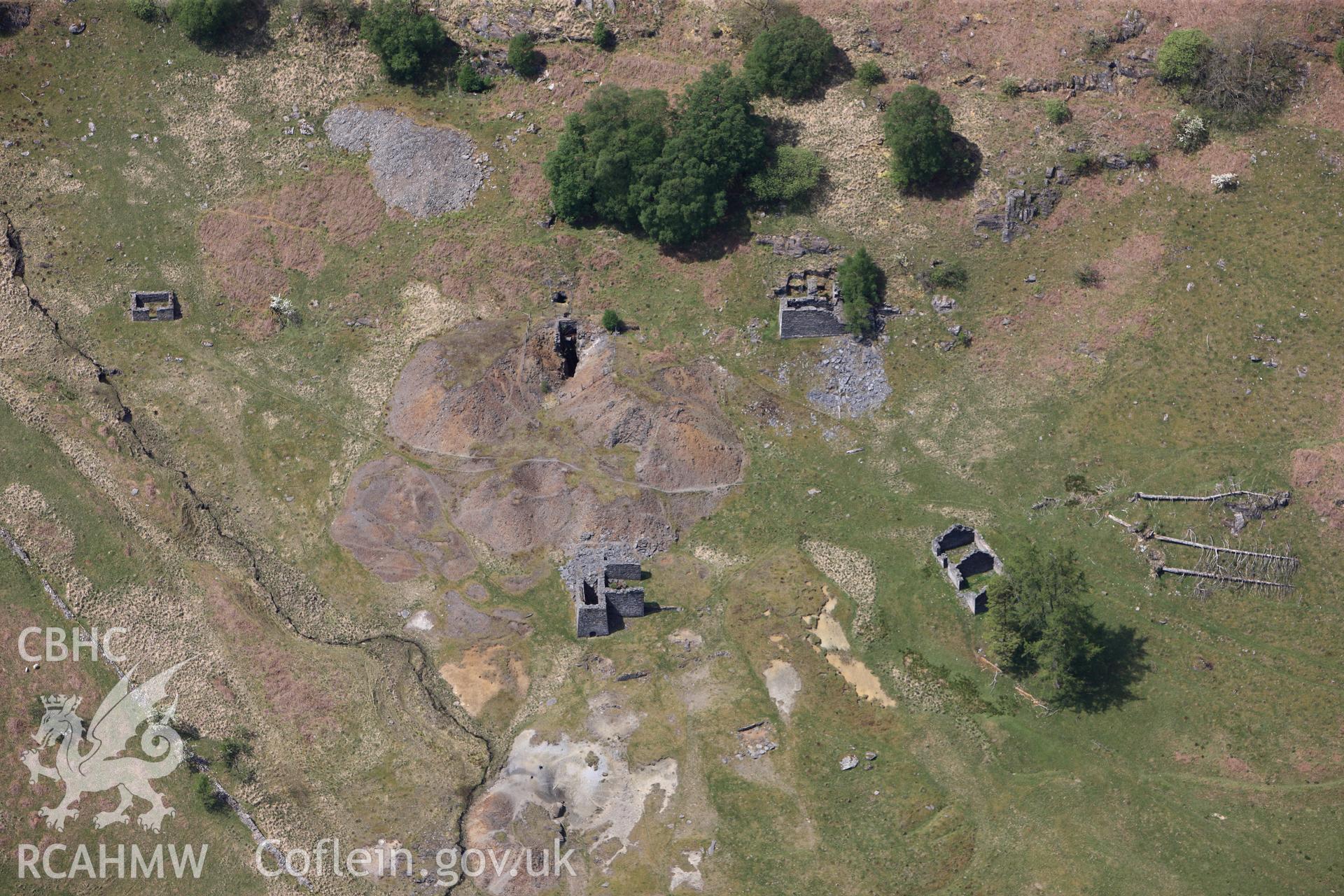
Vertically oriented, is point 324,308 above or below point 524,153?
below

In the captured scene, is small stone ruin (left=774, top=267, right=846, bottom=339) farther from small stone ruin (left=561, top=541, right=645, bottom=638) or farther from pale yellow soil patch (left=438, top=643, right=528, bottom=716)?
pale yellow soil patch (left=438, top=643, right=528, bottom=716)

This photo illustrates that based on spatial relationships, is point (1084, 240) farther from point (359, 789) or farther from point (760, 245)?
point (359, 789)

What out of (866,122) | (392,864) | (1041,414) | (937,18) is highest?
(937,18)

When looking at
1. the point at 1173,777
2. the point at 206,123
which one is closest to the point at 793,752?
the point at 1173,777

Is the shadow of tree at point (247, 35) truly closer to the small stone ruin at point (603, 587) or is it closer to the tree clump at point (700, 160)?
the tree clump at point (700, 160)

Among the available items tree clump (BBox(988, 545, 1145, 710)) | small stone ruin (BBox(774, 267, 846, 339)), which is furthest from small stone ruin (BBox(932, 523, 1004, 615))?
small stone ruin (BBox(774, 267, 846, 339))

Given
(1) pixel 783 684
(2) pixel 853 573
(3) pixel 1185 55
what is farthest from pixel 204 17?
(3) pixel 1185 55

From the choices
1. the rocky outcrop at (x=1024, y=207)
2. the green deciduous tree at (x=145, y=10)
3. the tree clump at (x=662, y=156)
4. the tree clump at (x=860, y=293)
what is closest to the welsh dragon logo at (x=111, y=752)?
the tree clump at (x=662, y=156)
